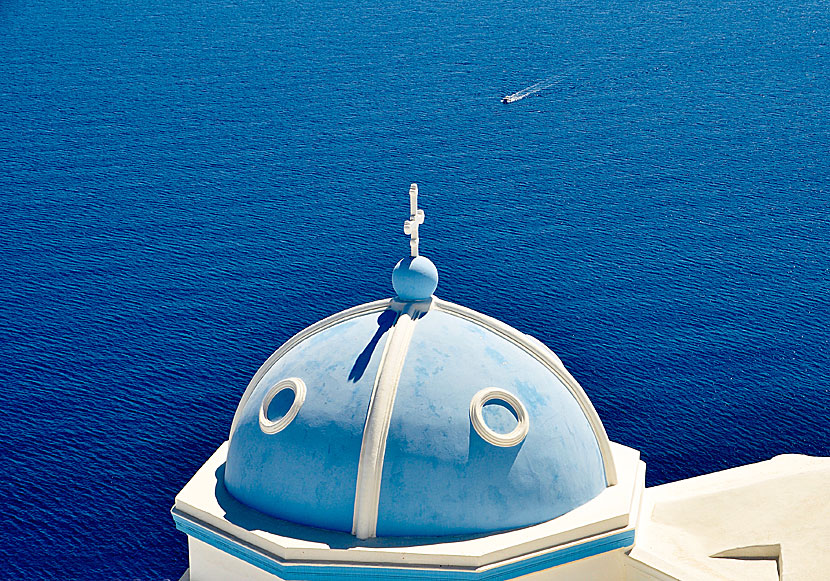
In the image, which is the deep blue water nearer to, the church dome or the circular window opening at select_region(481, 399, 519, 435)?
the church dome

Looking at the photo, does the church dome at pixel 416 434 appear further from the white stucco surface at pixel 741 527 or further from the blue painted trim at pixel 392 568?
the white stucco surface at pixel 741 527

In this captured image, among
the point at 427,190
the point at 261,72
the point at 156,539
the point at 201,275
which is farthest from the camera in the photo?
the point at 261,72

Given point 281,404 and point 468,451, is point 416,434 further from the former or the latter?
point 281,404

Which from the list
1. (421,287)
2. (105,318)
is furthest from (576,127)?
(421,287)

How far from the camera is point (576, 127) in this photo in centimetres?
6688

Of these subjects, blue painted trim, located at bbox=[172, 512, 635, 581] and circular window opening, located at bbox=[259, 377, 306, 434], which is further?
circular window opening, located at bbox=[259, 377, 306, 434]

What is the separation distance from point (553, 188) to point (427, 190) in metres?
6.32

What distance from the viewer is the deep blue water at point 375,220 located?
38.0 metres

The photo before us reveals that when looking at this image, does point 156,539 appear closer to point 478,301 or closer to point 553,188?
point 478,301

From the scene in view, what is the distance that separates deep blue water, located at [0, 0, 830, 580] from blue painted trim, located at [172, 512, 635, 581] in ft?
48.4

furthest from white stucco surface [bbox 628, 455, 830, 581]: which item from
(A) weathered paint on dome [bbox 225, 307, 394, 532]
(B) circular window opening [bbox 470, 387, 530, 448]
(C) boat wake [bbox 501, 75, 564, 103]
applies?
(C) boat wake [bbox 501, 75, 564, 103]

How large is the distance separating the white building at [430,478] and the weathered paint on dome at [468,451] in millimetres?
23

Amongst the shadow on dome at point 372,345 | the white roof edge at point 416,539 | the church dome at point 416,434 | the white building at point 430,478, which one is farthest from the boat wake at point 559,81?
the white roof edge at point 416,539

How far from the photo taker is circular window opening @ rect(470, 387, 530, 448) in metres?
17.9
